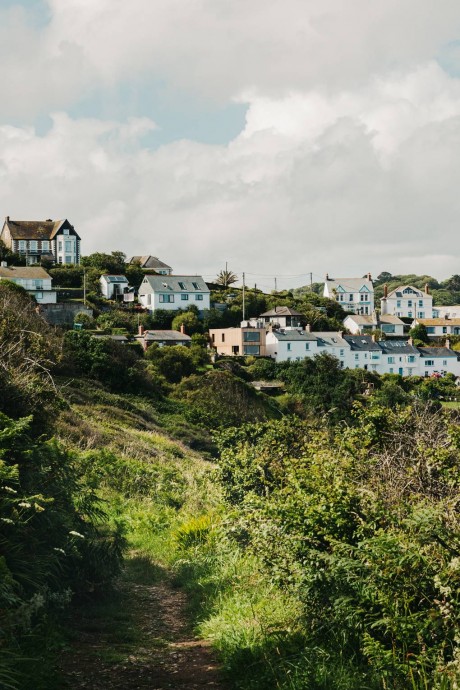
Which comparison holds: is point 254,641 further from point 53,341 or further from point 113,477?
point 53,341

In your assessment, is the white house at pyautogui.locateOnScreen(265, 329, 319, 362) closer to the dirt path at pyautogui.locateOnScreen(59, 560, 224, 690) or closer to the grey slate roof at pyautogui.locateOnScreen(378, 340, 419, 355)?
the grey slate roof at pyautogui.locateOnScreen(378, 340, 419, 355)

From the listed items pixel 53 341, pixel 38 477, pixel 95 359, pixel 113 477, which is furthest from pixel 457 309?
pixel 38 477

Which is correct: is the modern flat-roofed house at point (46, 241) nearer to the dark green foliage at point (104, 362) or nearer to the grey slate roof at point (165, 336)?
the grey slate roof at point (165, 336)

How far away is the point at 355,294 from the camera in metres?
119

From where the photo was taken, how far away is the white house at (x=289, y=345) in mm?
82250

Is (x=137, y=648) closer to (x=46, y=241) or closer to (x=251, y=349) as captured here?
(x=251, y=349)

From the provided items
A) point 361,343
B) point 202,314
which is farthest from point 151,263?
point 361,343

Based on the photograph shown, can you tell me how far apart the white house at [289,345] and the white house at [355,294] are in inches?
1332

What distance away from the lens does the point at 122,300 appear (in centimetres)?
9181

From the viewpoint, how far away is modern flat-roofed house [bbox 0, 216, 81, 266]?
104m

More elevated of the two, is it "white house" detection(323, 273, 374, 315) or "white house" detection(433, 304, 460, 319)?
"white house" detection(323, 273, 374, 315)

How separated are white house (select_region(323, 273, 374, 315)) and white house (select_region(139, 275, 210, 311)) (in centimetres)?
3065

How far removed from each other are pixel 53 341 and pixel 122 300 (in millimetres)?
51323

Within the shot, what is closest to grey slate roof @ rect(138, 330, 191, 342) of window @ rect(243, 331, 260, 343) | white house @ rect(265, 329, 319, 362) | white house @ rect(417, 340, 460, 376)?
window @ rect(243, 331, 260, 343)
